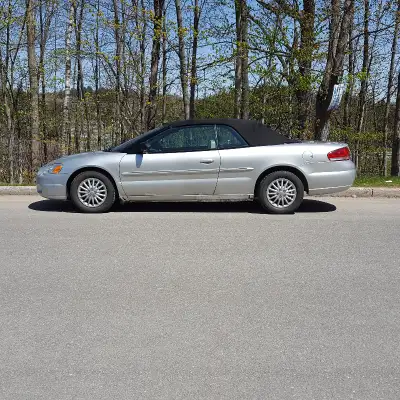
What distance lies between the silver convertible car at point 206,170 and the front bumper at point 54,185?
2 centimetres

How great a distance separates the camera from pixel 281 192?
7391 mm

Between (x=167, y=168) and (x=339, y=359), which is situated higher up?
(x=167, y=168)

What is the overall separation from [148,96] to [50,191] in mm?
6348

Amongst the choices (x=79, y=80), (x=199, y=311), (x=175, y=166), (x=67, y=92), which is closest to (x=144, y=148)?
(x=175, y=166)

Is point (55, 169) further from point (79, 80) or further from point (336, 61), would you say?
point (79, 80)

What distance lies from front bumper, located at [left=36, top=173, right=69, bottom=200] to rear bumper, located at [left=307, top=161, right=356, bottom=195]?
403 cm

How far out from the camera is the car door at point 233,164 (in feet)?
24.2

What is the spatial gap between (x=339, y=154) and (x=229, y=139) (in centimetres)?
182

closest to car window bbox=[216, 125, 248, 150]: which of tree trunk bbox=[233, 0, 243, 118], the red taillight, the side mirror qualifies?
the side mirror

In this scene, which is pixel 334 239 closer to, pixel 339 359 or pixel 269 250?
pixel 269 250

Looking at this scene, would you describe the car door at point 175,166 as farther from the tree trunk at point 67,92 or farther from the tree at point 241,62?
the tree trunk at point 67,92

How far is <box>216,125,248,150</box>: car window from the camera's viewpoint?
7473 mm

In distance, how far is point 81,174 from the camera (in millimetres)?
7504

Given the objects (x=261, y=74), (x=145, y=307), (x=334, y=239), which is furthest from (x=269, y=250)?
(x=261, y=74)
